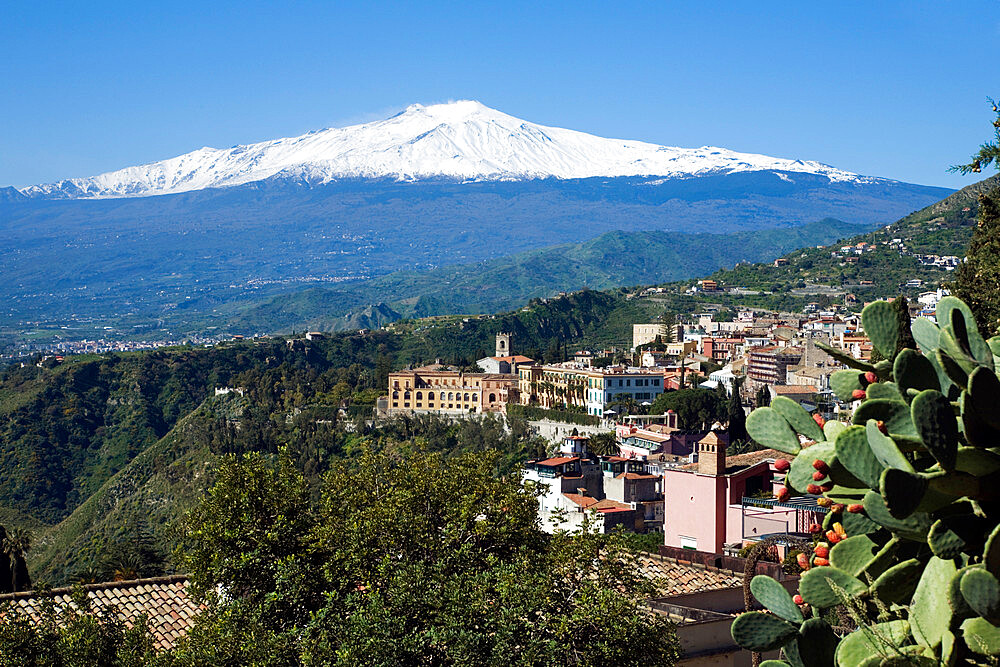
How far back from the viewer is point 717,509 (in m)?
19.7

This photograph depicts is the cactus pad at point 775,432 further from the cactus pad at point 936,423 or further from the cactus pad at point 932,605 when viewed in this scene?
the cactus pad at point 936,423

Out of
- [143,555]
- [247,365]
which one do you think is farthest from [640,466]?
[247,365]

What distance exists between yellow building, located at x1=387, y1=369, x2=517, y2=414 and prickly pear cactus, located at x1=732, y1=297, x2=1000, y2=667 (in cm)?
6704

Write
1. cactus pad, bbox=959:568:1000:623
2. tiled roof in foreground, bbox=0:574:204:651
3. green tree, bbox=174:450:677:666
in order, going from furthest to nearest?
tiled roof in foreground, bbox=0:574:204:651
green tree, bbox=174:450:677:666
cactus pad, bbox=959:568:1000:623

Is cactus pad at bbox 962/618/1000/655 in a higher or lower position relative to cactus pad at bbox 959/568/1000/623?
lower

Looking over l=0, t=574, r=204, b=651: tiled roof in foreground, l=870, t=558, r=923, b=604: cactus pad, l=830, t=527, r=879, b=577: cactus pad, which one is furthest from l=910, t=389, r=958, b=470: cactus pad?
l=0, t=574, r=204, b=651: tiled roof in foreground

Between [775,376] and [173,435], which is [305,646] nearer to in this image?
[775,376]

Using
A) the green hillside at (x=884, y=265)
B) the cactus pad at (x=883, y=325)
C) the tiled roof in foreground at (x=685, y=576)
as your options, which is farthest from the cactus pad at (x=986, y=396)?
the green hillside at (x=884, y=265)

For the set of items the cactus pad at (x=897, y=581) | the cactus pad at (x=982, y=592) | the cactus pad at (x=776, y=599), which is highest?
the cactus pad at (x=982, y=592)

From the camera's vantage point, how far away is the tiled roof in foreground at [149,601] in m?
12.6

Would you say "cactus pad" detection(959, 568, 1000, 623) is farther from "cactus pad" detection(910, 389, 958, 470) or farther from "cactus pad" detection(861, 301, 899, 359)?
"cactus pad" detection(861, 301, 899, 359)

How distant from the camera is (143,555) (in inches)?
1179

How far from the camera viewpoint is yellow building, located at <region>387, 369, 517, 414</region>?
72.1 meters

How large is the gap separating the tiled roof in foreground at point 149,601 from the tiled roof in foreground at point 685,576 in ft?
17.4
